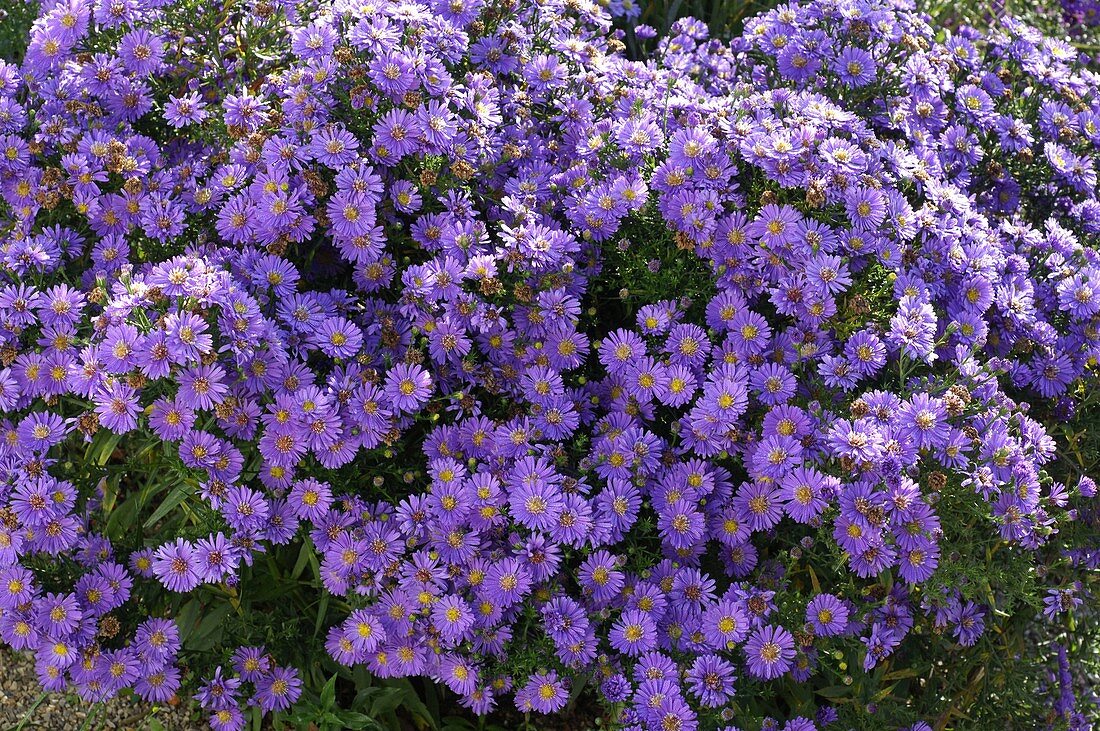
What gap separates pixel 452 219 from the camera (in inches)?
99.5

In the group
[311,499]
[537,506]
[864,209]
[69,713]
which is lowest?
[69,713]

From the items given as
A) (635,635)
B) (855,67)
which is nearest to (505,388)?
(635,635)

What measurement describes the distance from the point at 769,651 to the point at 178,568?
135 centimetres

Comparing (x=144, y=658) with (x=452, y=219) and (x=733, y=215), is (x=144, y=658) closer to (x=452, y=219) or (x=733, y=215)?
(x=452, y=219)

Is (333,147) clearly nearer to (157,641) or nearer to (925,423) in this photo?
(157,641)

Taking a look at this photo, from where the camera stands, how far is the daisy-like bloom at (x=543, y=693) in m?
2.36

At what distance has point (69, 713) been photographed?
113 inches

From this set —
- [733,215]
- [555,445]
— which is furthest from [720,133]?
[555,445]

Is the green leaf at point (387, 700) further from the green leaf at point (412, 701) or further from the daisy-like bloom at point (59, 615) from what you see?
the daisy-like bloom at point (59, 615)

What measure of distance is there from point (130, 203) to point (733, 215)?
153 centimetres

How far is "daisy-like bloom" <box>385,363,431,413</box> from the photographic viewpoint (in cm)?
236

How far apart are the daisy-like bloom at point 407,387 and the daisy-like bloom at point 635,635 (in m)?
0.69

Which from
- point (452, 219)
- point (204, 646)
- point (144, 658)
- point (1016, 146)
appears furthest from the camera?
point (1016, 146)

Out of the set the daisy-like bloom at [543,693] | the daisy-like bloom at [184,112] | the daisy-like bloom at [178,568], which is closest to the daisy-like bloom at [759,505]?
the daisy-like bloom at [543,693]
